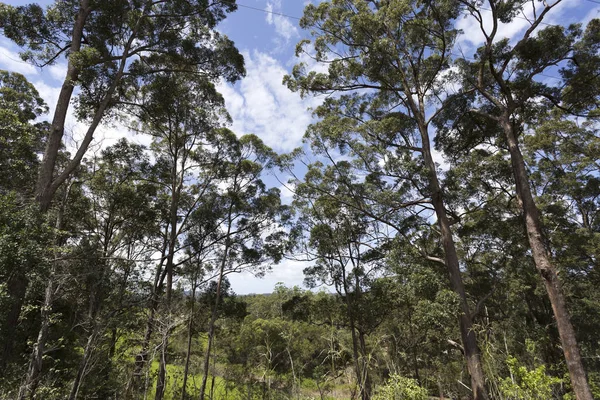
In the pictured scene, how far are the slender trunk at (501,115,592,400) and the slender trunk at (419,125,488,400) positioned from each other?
155 cm

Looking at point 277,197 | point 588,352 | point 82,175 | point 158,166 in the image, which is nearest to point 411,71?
point 277,197

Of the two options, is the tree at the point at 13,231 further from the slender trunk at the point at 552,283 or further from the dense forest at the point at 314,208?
the slender trunk at the point at 552,283

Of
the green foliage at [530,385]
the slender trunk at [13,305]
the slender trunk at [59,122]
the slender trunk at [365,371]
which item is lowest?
the slender trunk at [365,371]

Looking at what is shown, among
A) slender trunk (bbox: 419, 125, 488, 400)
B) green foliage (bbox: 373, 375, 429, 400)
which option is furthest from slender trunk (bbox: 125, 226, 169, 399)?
slender trunk (bbox: 419, 125, 488, 400)

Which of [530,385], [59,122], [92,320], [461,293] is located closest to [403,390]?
[530,385]

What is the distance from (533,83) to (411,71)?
10.5 feet

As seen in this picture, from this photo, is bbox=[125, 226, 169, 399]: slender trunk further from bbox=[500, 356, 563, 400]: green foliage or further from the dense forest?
bbox=[500, 356, 563, 400]: green foliage

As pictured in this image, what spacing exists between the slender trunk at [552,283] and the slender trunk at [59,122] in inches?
384

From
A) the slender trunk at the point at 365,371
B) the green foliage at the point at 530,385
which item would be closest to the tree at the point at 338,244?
the slender trunk at the point at 365,371

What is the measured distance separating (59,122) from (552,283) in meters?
10.6

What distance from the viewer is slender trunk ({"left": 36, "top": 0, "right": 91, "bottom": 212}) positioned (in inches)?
244

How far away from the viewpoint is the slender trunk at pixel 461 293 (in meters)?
6.68

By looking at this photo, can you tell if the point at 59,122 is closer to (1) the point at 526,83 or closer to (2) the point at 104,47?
(2) the point at 104,47

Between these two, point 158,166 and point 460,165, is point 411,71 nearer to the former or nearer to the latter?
point 460,165
